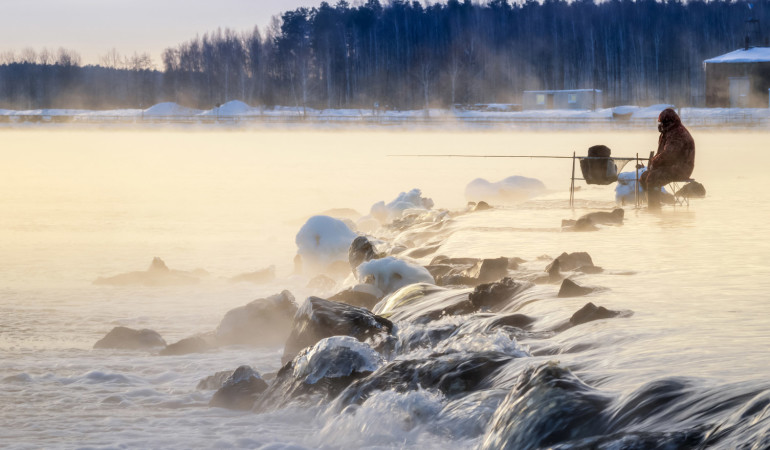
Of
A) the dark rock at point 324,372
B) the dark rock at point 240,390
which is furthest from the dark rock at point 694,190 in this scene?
the dark rock at point 240,390

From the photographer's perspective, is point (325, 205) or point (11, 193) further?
point (11, 193)

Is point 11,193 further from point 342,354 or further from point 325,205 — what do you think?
point 342,354

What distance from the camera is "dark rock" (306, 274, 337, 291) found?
12.4 m

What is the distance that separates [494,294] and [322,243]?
20.0 ft

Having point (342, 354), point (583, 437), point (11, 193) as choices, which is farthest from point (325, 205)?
point (583, 437)

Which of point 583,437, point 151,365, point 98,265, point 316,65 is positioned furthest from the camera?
point 316,65

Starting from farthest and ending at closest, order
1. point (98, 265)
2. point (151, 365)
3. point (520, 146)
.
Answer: point (520, 146) → point (98, 265) → point (151, 365)

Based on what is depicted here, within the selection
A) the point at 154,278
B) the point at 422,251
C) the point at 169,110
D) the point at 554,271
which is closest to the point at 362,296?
the point at 554,271

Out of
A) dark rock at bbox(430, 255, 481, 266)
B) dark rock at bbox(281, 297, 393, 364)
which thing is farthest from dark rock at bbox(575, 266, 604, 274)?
dark rock at bbox(281, 297, 393, 364)

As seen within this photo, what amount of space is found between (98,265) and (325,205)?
11.3 m

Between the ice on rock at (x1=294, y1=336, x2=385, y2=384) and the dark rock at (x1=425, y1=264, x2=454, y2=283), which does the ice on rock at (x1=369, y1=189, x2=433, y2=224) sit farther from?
the ice on rock at (x1=294, y1=336, x2=385, y2=384)

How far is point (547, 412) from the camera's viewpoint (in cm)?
480

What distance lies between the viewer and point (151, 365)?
8211mm

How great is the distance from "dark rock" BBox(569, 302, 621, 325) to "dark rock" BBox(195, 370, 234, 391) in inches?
91.9
